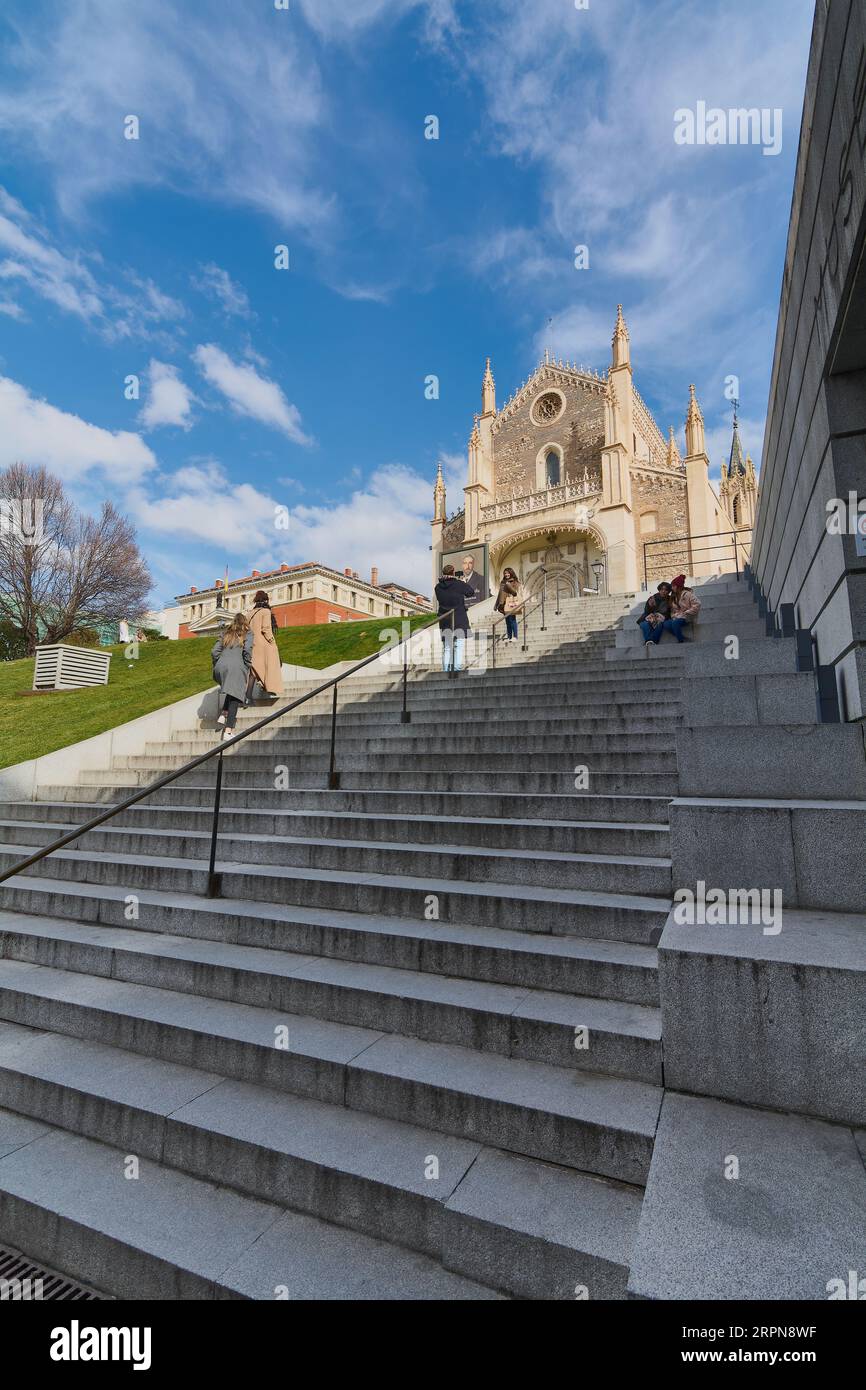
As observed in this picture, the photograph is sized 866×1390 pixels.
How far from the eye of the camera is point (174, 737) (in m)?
9.73

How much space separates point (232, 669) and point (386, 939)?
6199 mm

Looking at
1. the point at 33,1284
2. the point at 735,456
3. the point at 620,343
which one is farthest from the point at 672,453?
the point at 33,1284

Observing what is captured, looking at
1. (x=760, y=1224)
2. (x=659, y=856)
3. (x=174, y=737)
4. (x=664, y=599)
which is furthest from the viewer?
(x=664, y=599)

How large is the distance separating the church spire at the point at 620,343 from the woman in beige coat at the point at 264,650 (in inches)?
1505

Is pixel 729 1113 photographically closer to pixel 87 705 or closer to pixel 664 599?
pixel 664 599

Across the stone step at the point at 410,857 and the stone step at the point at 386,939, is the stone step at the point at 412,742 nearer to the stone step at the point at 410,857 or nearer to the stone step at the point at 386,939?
the stone step at the point at 410,857

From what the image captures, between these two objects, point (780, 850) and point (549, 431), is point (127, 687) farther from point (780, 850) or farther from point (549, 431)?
point (549, 431)

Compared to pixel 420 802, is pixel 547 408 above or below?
above

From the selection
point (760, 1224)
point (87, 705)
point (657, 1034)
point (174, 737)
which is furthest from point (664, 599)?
point (87, 705)

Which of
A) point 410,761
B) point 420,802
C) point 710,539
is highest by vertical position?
point 710,539

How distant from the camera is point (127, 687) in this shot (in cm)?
1459

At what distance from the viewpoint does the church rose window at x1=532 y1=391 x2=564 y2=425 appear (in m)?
43.3

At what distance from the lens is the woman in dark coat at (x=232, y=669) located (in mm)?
9242

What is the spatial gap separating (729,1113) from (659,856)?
6.84 ft
